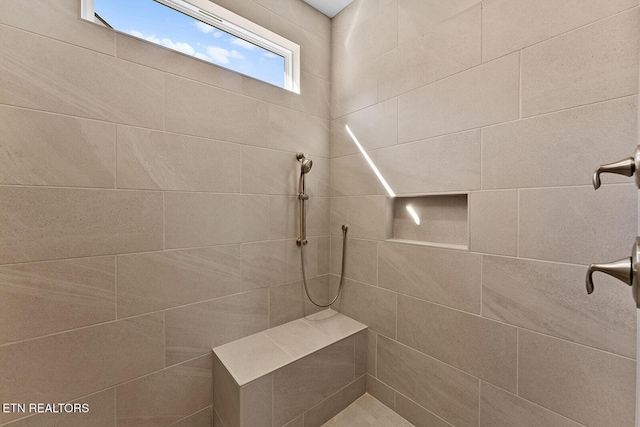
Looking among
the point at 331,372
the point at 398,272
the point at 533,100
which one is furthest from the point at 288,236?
the point at 533,100

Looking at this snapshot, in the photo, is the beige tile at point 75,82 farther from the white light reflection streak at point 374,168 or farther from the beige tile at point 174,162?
the white light reflection streak at point 374,168

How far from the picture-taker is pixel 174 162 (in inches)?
52.5

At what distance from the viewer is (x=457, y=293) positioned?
4.27 ft

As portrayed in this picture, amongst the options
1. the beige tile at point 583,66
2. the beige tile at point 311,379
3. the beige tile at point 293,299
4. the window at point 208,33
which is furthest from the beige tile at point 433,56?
the beige tile at point 311,379

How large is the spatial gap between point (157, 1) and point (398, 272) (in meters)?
1.91

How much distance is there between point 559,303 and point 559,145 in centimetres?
59

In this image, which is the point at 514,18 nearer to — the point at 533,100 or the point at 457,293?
the point at 533,100

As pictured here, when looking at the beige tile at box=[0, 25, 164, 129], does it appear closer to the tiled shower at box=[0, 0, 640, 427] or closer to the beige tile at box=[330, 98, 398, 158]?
the tiled shower at box=[0, 0, 640, 427]

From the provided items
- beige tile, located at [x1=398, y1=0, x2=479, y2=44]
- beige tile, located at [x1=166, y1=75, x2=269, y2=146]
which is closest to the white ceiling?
beige tile, located at [x1=398, y1=0, x2=479, y2=44]

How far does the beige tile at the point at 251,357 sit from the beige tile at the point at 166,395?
0.13 metres

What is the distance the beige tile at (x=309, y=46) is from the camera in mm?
1742

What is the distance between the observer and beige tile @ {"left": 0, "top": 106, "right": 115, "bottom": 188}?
100 cm

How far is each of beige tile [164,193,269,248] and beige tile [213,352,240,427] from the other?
63cm

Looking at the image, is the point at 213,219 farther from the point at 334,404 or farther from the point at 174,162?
the point at 334,404
